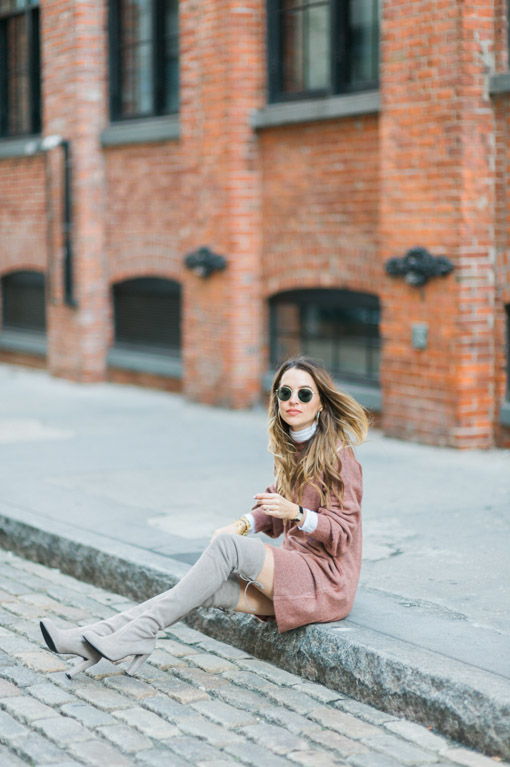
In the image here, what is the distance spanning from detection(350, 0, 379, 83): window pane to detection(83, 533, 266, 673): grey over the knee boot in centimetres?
630

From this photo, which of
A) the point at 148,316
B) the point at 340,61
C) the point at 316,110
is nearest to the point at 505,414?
the point at 316,110

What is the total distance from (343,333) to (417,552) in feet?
15.6

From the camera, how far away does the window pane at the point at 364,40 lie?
998 centimetres

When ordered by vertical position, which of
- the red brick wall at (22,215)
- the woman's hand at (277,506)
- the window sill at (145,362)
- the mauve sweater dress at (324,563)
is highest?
the red brick wall at (22,215)

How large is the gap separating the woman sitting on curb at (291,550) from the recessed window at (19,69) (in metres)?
11.0

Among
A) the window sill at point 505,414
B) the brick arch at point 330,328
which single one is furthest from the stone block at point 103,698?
the brick arch at point 330,328

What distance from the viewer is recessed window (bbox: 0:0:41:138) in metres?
14.8

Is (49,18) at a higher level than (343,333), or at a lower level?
higher

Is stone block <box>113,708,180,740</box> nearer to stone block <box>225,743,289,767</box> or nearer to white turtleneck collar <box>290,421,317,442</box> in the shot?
stone block <box>225,743,289,767</box>

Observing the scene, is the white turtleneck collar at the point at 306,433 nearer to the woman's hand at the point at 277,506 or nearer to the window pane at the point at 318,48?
the woman's hand at the point at 277,506

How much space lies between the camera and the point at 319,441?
15.8 ft

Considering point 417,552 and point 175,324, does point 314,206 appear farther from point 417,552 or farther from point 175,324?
point 417,552

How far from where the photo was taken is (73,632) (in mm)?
4734

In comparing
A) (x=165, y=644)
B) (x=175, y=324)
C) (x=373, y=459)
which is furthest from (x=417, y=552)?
(x=175, y=324)
